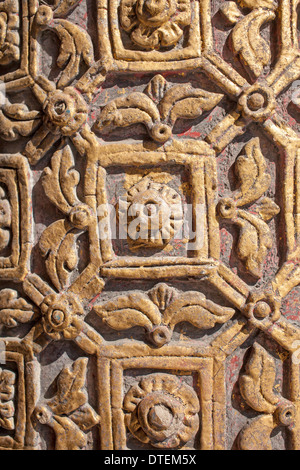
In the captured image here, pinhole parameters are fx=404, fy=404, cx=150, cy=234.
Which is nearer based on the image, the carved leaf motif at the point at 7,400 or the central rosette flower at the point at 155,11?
the central rosette flower at the point at 155,11

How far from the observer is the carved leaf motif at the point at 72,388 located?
4.51ft

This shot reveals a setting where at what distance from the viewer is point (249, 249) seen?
1362 mm

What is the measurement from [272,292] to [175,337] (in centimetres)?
36

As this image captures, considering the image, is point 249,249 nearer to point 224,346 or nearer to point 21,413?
point 224,346

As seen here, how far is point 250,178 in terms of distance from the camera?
53.5 inches

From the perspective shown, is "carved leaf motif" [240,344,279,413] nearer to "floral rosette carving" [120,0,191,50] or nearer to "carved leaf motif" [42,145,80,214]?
"carved leaf motif" [42,145,80,214]

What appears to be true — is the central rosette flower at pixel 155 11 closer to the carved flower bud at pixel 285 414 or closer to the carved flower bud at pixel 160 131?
the carved flower bud at pixel 160 131

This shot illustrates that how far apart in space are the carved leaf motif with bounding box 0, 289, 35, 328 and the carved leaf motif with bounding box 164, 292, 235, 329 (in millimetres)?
481

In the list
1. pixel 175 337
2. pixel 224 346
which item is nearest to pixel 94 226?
pixel 175 337

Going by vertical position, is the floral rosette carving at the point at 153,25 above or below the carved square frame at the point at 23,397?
above

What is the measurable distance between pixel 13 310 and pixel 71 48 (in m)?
0.92

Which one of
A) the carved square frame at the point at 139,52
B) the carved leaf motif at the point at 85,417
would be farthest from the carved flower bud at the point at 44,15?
the carved leaf motif at the point at 85,417

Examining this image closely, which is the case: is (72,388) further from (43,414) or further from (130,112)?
(130,112)

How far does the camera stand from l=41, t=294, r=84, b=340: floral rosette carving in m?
1.35
